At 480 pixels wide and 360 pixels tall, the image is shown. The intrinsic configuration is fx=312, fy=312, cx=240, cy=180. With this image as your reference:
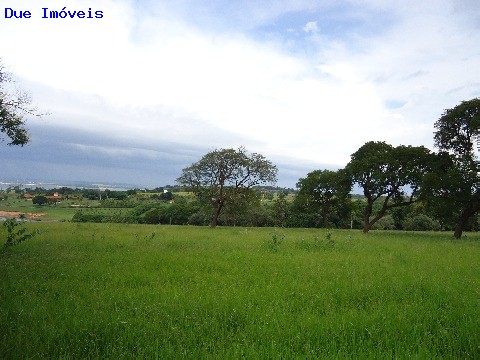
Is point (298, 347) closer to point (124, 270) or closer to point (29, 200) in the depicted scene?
point (124, 270)

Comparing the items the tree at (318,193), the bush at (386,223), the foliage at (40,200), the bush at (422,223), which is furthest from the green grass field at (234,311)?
the foliage at (40,200)

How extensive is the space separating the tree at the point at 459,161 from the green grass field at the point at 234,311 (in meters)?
21.0

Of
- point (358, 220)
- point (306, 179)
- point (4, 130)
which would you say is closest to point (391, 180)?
point (306, 179)

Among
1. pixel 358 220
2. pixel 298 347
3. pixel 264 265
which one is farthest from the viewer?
pixel 358 220

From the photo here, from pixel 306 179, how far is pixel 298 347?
153 ft

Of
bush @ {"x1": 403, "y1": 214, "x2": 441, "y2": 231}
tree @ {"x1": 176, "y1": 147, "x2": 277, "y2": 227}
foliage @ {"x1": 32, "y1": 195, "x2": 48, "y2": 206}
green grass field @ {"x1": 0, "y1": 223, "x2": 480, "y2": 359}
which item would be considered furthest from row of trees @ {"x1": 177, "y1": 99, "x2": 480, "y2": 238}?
foliage @ {"x1": 32, "y1": 195, "x2": 48, "y2": 206}

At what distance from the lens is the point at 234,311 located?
6.07 meters

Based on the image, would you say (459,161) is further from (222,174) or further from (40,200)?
(40,200)

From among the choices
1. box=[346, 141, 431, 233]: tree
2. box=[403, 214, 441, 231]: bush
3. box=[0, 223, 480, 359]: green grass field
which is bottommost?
box=[403, 214, 441, 231]: bush

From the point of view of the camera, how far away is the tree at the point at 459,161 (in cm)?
2827

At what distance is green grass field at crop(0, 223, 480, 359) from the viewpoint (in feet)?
15.5

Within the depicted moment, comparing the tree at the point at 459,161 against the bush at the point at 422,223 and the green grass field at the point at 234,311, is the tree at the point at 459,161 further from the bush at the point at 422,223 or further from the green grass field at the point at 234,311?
the bush at the point at 422,223

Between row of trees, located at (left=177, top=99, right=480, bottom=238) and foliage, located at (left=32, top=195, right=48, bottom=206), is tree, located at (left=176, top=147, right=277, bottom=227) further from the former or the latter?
foliage, located at (left=32, top=195, right=48, bottom=206)

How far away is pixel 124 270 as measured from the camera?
10.0m
